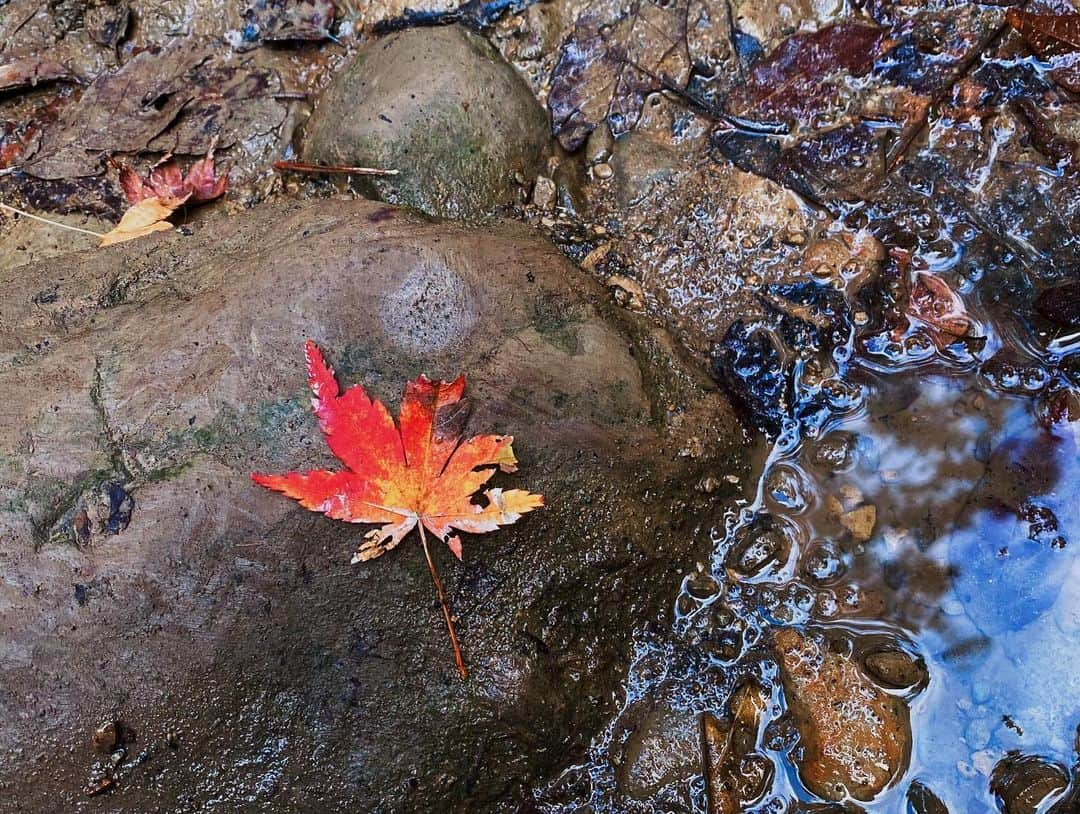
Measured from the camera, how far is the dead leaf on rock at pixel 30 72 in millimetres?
3631

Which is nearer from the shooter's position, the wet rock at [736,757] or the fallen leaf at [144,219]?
the wet rock at [736,757]

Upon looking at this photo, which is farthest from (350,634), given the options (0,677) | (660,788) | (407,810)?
(660,788)

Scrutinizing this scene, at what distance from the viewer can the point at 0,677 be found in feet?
7.09

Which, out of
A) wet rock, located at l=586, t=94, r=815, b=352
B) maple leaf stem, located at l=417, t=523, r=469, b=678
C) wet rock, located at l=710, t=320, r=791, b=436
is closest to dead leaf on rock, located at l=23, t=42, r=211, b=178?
wet rock, located at l=586, t=94, r=815, b=352

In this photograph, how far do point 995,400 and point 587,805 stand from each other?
2054mm

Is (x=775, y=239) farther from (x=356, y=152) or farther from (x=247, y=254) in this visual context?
(x=247, y=254)

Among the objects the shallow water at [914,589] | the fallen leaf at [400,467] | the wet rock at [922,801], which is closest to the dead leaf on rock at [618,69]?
the shallow water at [914,589]

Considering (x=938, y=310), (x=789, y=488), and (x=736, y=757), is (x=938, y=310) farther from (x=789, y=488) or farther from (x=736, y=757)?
(x=736, y=757)

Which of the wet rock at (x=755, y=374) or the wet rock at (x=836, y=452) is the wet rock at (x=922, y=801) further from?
the wet rock at (x=755, y=374)

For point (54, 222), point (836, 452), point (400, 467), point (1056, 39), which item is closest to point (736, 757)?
point (836, 452)

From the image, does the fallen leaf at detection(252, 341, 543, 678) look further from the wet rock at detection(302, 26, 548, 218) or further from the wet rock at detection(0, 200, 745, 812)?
the wet rock at detection(302, 26, 548, 218)

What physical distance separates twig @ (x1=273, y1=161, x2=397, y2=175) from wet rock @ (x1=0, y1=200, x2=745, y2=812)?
0.56m

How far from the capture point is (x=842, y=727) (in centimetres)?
266

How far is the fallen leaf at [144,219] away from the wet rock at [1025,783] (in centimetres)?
366
